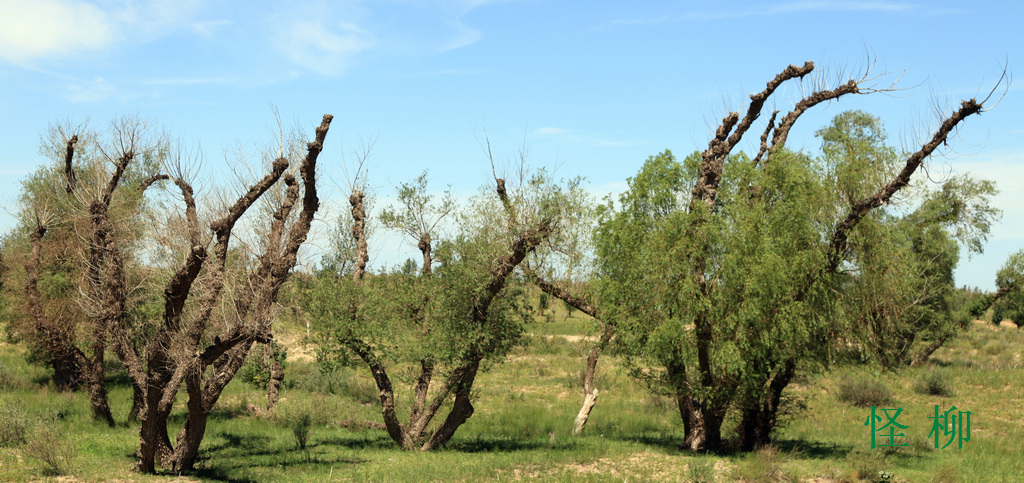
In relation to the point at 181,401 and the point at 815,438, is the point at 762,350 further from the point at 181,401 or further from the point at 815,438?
the point at 181,401

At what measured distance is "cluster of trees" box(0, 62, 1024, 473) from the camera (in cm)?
1625

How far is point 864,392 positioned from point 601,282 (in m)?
18.2

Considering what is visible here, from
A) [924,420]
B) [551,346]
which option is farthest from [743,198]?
[551,346]

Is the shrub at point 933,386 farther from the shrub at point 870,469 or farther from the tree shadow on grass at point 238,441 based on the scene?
the tree shadow on grass at point 238,441

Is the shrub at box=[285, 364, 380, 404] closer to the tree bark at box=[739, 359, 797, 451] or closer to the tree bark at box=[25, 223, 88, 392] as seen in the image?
the tree bark at box=[25, 223, 88, 392]

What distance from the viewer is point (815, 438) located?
2333 cm

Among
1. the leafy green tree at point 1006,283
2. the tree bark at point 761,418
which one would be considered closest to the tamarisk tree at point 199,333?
the tree bark at point 761,418

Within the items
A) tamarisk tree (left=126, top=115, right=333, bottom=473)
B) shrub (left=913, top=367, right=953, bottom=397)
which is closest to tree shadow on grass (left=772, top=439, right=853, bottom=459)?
tamarisk tree (left=126, top=115, right=333, bottom=473)

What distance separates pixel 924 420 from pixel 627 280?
53.3ft

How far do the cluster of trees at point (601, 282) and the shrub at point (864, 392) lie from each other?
10.4 m

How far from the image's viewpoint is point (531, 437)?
77.6ft

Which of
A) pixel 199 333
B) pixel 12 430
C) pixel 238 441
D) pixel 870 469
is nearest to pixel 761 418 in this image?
pixel 870 469

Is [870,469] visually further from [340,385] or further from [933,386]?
[340,385]

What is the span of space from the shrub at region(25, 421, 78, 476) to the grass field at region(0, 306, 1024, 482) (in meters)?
0.04
